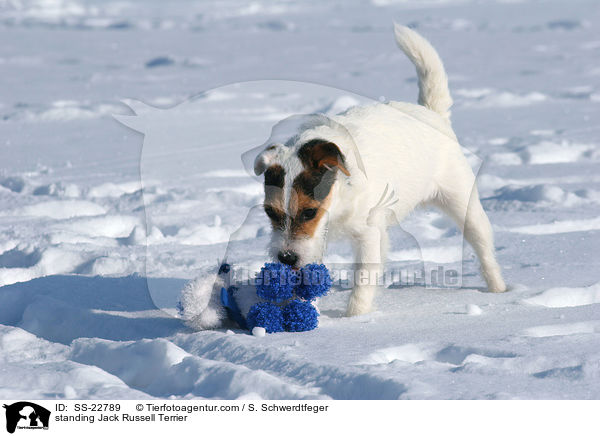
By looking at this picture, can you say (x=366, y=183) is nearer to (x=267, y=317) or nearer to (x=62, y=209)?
(x=267, y=317)

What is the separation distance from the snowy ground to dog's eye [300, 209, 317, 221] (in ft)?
1.46

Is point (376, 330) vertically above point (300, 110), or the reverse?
point (300, 110)

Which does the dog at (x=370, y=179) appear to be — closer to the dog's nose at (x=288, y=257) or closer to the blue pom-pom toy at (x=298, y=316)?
the dog's nose at (x=288, y=257)

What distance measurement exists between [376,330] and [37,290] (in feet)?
5.44

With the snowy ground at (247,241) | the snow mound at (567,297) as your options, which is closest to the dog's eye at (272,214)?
the snowy ground at (247,241)

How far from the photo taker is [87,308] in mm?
3439

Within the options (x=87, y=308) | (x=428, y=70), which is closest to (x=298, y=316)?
(x=87, y=308)

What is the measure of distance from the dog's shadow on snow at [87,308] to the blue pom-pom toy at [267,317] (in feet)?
1.20

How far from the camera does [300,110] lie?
28.3ft

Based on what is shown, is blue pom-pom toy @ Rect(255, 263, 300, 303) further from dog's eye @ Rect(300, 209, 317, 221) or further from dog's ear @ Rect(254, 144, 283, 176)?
dog's ear @ Rect(254, 144, 283, 176)

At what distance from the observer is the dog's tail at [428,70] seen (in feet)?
13.1

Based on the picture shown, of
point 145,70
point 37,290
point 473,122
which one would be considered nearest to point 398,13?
point 145,70

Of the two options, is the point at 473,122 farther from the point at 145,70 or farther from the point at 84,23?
the point at 84,23
